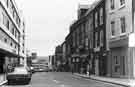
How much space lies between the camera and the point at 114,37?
111ft

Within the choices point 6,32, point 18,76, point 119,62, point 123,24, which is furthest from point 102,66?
point 6,32

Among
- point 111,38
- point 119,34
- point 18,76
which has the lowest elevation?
point 18,76

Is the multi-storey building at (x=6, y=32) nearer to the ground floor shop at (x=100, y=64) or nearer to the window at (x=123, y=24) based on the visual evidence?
the ground floor shop at (x=100, y=64)

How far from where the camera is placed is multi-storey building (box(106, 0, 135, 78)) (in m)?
30.1

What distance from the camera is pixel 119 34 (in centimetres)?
3225

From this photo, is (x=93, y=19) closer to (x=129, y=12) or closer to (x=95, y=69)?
(x=95, y=69)

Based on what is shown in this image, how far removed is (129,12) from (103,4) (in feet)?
28.8

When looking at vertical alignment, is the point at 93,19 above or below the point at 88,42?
above

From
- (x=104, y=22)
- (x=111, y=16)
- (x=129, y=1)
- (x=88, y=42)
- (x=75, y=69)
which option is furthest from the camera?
(x=75, y=69)

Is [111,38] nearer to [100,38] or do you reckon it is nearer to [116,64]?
[116,64]

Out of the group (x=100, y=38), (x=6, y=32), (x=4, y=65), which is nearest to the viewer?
(x=100, y=38)

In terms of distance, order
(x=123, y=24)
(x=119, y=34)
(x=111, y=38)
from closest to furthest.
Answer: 1. (x=123, y=24)
2. (x=119, y=34)
3. (x=111, y=38)

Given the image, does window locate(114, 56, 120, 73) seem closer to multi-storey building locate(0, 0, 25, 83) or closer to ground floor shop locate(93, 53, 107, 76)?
ground floor shop locate(93, 53, 107, 76)

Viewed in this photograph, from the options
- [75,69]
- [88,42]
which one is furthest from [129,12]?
[75,69]
